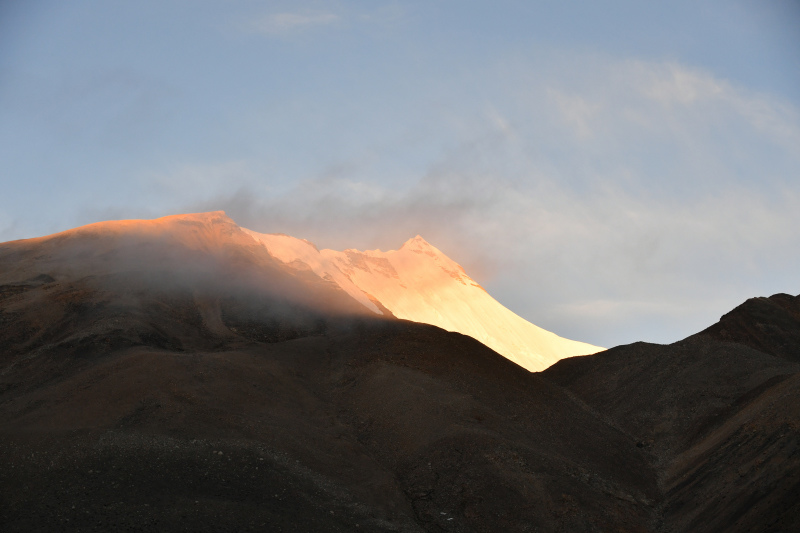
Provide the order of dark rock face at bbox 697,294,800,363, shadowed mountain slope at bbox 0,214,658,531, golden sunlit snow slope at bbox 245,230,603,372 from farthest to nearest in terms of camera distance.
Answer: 1. golden sunlit snow slope at bbox 245,230,603,372
2. dark rock face at bbox 697,294,800,363
3. shadowed mountain slope at bbox 0,214,658,531

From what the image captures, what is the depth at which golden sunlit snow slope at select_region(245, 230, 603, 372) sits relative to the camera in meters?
96.9

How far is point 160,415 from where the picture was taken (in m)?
27.8

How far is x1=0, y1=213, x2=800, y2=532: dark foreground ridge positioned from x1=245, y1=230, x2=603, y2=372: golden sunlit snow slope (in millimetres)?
41355

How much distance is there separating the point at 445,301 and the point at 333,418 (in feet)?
236

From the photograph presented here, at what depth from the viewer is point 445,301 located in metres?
104

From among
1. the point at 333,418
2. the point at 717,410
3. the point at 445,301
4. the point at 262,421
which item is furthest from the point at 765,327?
the point at 445,301

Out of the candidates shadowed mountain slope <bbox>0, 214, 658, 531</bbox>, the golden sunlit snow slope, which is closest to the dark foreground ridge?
shadowed mountain slope <bbox>0, 214, 658, 531</bbox>

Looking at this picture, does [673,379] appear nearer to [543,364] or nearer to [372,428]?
[372,428]

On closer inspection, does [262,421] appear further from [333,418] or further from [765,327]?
[765,327]

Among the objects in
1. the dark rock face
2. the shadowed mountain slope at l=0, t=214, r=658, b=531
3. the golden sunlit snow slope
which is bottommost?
the shadowed mountain slope at l=0, t=214, r=658, b=531

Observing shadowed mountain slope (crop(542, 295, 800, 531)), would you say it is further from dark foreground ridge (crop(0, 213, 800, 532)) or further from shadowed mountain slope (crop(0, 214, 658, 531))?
shadowed mountain slope (crop(0, 214, 658, 531))

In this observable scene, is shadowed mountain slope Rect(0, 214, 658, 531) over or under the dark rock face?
under

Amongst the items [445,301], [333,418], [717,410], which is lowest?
[333,418]

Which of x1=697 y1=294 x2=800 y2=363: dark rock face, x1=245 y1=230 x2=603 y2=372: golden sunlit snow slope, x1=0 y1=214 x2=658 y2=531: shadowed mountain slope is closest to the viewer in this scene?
x1=0 y1=214 x2=658 y2=531: shadowed mountain slope
